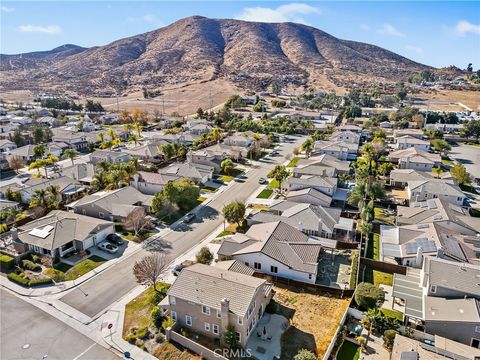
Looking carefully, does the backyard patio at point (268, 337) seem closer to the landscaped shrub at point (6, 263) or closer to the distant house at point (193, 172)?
the landscaped shrub at point (6, 263)

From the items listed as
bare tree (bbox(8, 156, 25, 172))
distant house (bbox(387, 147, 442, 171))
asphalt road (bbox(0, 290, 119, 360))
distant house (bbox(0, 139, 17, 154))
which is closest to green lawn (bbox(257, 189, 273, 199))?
distant house (bbox(387, 147, 442, 171))

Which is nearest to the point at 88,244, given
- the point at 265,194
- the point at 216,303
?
the point at 216,303

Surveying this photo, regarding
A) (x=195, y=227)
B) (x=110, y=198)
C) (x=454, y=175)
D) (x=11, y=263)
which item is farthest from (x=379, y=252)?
(x=11, y=263)

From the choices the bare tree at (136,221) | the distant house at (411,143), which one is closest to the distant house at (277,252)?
the bare tree at (136,221)

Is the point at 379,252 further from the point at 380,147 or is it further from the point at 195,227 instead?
the point at 380,147

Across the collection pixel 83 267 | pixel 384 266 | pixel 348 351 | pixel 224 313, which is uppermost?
pixel 224 313

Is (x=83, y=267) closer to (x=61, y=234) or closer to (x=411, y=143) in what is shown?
(x=61, y=234)
